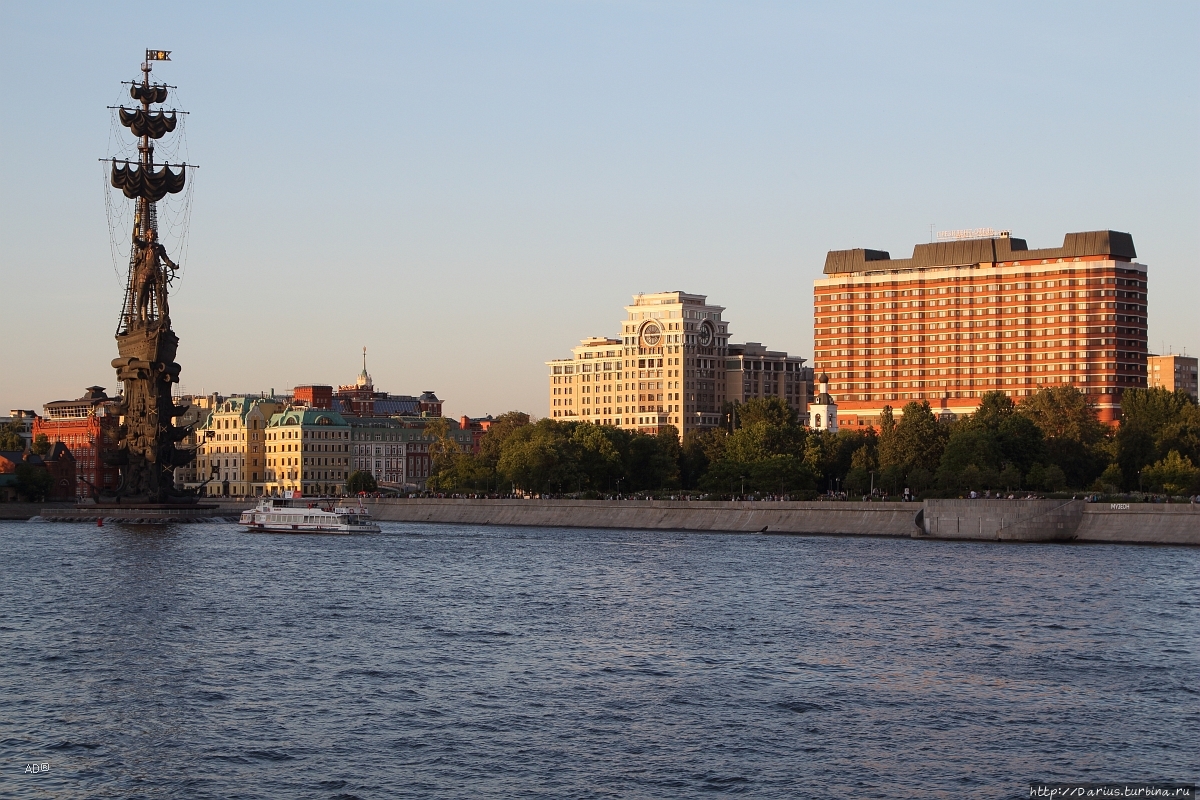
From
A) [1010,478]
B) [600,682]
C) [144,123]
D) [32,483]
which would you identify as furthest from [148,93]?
[600,682]

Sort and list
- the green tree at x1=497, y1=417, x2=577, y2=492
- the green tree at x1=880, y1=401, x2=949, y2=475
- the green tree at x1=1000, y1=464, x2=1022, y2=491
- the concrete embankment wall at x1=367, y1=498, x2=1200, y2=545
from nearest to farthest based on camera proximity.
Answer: the concrete embankment wall at x1=367, y1=498, x2=1200, y2=545 → the green tree at x1=1000, y1=464, x2=1022, y2=491 → the green tree at x1=880, y1=401, x2=949, y2=475 → the green tree at x1=497, y1=417, x2=577, y2=492

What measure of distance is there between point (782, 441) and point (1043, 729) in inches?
5017

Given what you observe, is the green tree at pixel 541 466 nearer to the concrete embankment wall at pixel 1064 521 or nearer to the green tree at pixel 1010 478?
the green tree at pixel 1010 478

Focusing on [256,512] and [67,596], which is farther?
[256,512]

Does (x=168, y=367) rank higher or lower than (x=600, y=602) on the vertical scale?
higher

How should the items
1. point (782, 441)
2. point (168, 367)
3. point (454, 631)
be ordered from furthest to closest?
point (782, 441) → point (168, 367) → point (454, 631)

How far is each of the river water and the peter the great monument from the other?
232 feet

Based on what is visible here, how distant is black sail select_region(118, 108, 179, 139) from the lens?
163m

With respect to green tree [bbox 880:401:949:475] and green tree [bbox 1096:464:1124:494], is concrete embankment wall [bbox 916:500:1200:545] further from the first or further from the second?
green tree [bbox 880:401:949:475]

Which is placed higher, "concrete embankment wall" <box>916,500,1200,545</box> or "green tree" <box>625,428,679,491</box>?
"green tree" <box>625,428,679,491</box>

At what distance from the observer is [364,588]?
78.0m

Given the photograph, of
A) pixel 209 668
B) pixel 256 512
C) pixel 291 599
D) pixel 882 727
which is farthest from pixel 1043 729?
pixel 256 512

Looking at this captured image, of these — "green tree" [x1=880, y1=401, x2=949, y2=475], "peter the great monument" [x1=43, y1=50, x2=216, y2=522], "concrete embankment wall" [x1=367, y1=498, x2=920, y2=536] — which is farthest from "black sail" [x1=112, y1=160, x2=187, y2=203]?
"green tree" [x1=880, y1=401, x2=949, y2=475]

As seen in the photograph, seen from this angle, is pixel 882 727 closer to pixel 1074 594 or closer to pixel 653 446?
pixel 1074 594
